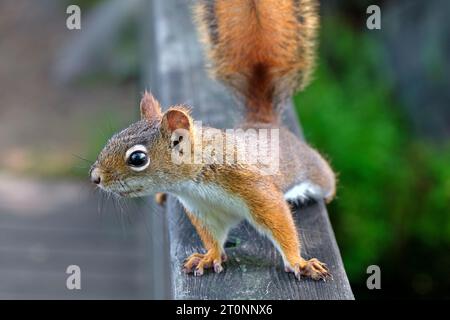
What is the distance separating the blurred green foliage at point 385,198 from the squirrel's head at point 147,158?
1582 millimetres

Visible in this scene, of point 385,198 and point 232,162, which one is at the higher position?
point 385,198

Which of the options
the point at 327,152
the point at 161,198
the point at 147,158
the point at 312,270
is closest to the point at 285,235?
the point at 312,270

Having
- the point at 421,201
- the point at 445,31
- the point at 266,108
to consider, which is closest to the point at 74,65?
the point at 445,31

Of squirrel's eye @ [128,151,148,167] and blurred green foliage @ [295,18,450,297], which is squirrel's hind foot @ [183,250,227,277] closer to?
squirrel's eye @ [128,151,148,167]

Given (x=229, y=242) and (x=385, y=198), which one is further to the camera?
(x=385, y=198)

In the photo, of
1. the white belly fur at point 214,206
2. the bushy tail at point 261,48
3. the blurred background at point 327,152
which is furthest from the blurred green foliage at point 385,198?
the white belly fur at point 214,206

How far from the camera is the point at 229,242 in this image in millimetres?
1659

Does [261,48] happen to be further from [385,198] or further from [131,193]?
[385,198]

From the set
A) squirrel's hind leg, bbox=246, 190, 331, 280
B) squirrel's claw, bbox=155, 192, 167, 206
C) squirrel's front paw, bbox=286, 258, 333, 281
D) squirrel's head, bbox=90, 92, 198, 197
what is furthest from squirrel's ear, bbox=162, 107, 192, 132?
squirrel's claw, bbox=155, 192, 167, 206

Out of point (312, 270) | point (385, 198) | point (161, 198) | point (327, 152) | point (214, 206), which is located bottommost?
point (312, 270)

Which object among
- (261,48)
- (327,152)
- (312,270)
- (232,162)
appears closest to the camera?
(312,270)

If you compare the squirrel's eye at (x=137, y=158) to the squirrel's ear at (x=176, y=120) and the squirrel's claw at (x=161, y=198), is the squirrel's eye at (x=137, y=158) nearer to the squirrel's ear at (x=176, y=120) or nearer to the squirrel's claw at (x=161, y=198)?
the squirrel's ear at (x=176, y=120)

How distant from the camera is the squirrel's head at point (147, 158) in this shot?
1.51 metres

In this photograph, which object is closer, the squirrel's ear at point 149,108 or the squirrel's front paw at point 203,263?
the squirrel's front paw at point 203,263
